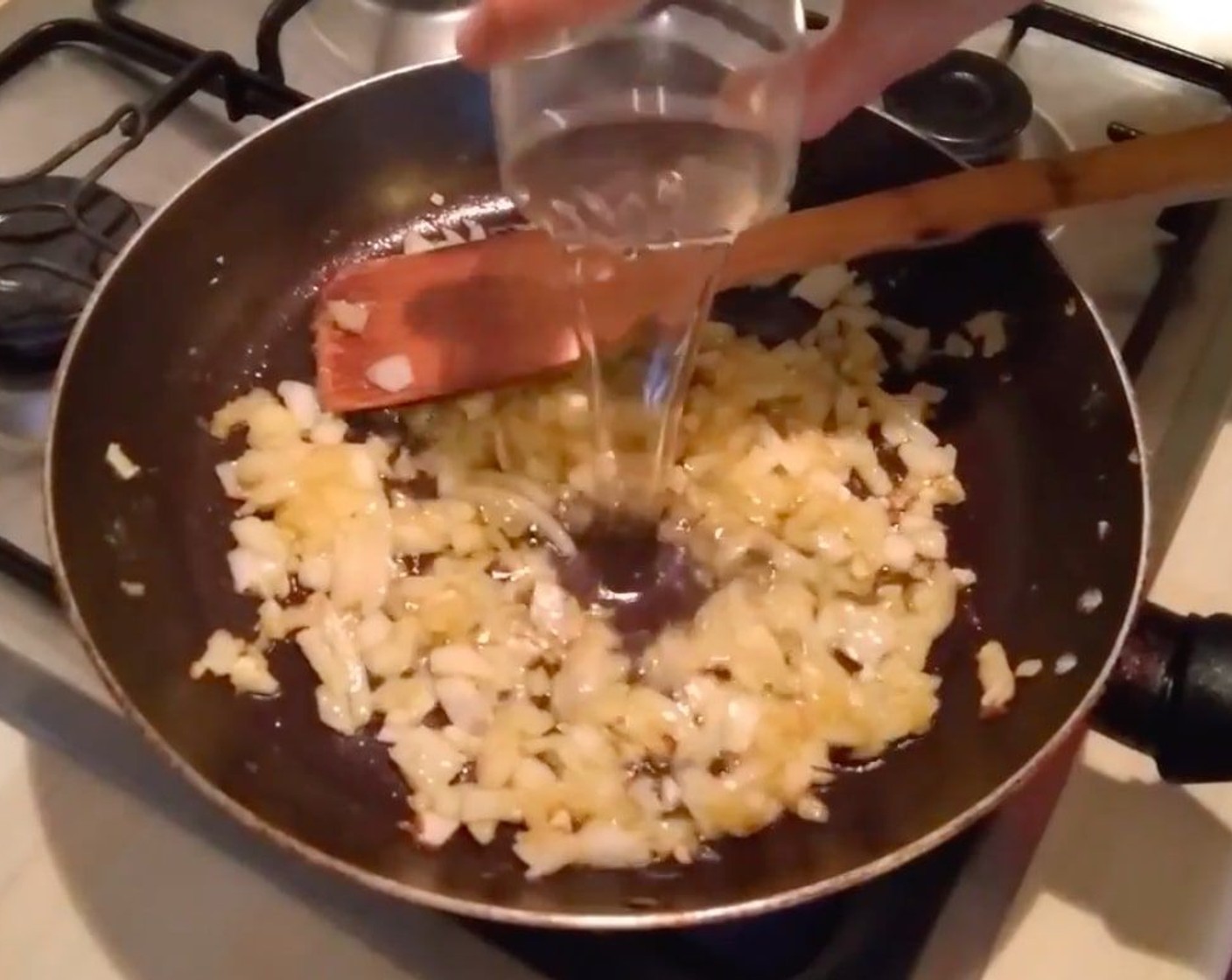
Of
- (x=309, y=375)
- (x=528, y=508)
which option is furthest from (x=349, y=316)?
(x=528, y=508)

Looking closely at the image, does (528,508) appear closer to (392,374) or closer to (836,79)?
(392,374)

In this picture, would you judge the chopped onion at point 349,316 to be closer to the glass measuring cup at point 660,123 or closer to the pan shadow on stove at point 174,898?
the glass measuring cup at point 660,123

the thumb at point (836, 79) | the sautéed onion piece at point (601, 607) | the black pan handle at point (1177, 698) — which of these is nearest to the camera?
the black pan handle at point (1177, 698)

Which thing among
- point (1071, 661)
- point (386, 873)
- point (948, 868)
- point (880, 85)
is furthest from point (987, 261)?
point (386, 873)

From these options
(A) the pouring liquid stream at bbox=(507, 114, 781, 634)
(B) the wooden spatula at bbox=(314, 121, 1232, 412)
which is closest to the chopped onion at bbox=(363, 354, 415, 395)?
(B) the wooden spatula at bbox=(314, 121, 1232, 412)

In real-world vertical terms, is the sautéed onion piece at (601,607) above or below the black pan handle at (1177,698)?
below

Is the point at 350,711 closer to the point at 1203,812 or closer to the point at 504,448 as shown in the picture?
the point at 504,448

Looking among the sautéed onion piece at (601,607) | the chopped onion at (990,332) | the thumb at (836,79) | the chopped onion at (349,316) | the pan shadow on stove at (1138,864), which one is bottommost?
the pan shadow on stove at (1138,864)

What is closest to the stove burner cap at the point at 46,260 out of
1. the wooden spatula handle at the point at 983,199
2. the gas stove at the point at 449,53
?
the gas stove at the point at 449,53
